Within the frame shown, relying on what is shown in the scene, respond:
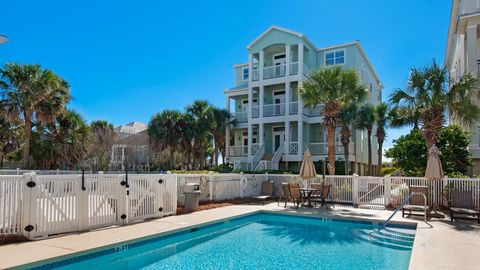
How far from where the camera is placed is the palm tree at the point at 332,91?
17562 millimetres

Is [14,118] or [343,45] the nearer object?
[14,118]

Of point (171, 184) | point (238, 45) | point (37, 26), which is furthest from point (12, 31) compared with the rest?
point (238, 45)

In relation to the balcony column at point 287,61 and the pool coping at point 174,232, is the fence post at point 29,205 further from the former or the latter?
the balcony column at point 287,61

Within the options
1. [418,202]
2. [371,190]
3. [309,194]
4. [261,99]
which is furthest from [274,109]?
[418,202]

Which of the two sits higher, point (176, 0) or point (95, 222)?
point (176, 0)

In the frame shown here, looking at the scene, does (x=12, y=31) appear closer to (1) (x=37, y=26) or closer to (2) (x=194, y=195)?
(1) (x=37, y=26)

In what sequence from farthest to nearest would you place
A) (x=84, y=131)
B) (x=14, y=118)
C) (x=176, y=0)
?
(x=84, y=131) < (x=14, y=118) < (x=176, y=0)

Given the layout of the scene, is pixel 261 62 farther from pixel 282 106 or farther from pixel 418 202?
pixel 418 202

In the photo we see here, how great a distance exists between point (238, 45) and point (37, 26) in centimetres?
1571

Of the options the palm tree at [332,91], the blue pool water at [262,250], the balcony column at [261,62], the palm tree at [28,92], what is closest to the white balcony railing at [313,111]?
the balcony column at [261,62]

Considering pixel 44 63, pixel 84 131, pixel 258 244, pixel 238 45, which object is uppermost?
pixel 238 45

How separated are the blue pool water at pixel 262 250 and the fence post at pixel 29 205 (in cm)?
179

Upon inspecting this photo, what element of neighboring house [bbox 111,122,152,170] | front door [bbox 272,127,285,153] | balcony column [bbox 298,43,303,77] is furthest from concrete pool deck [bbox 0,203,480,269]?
neighboring house [bbox 111,122,152,170]

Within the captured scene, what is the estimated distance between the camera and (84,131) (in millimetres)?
26047
